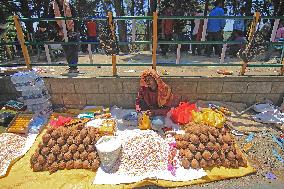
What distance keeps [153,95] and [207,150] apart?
5.31 ft

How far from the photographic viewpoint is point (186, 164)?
13.2 ft

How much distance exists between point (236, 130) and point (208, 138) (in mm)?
1100

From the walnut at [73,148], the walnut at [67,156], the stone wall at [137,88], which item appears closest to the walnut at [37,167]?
the walnut at [67,156]

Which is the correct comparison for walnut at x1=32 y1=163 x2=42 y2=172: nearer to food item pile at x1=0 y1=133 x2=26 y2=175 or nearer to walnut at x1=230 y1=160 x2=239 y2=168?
food item pile at x1=0 y1=133 x2=26 y2=175

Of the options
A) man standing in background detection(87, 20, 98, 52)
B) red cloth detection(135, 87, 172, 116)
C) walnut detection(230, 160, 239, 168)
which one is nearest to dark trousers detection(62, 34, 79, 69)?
red cloth detection(135, 87, 172, 116)

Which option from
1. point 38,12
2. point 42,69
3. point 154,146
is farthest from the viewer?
point 38,12

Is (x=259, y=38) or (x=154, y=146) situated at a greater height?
(x=259, y=38)

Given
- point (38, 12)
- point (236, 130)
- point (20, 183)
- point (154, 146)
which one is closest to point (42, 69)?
point (20, 183)

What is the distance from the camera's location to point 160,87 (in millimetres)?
4965

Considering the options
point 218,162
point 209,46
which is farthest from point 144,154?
point 209,46

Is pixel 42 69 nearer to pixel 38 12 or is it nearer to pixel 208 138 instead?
pixel 208 138

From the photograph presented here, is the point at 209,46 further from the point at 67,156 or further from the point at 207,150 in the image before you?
the point at 67,156

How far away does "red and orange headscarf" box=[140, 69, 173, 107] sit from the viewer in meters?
4.93

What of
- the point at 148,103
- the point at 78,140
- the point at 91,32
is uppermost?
the point at 91,32
